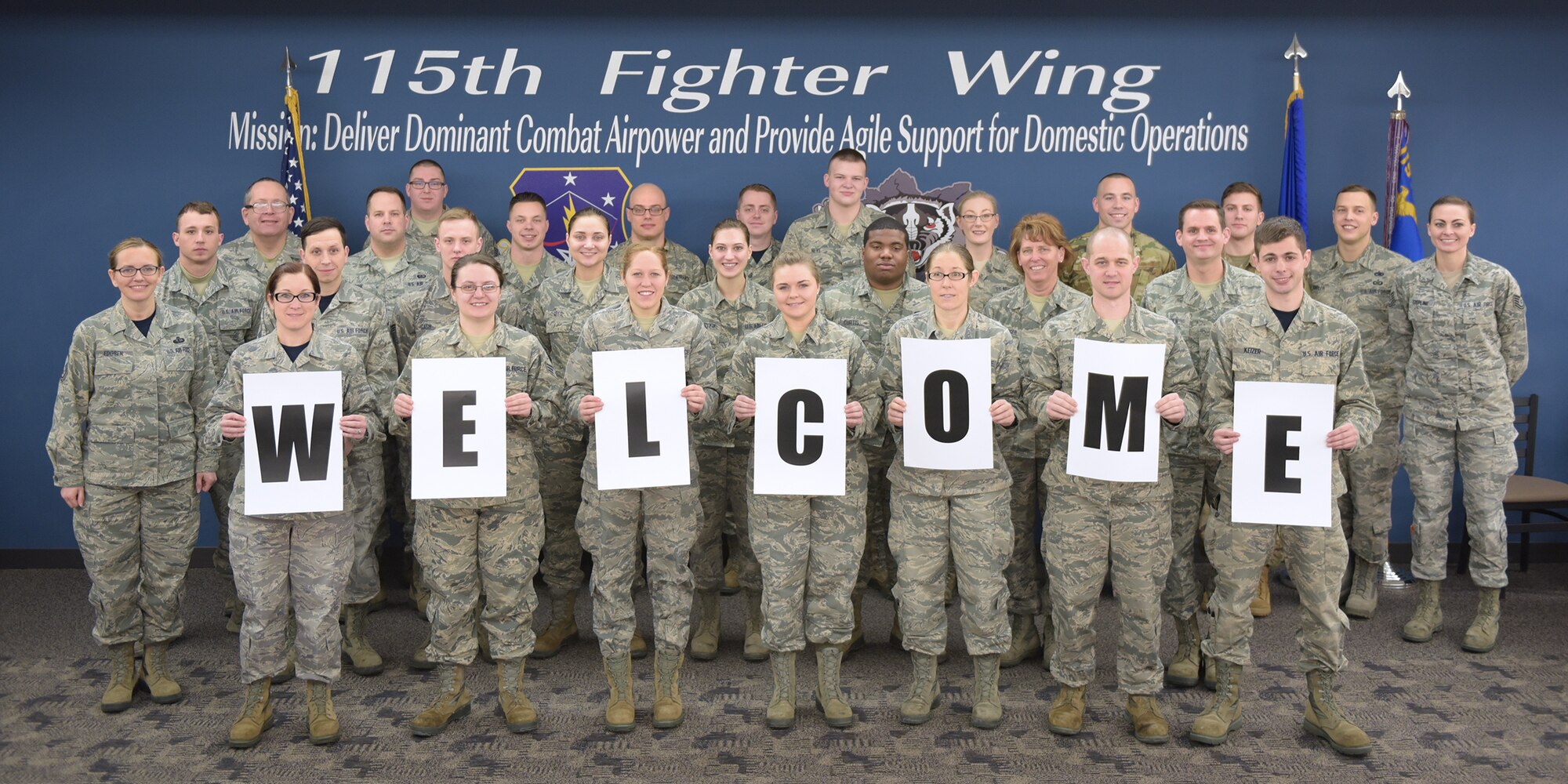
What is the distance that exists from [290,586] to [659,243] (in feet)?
8.50

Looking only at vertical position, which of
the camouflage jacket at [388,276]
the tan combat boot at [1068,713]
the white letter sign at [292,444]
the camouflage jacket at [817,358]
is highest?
the camouflage jacket at [388,276]

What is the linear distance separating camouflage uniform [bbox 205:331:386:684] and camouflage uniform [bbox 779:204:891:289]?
2.50m

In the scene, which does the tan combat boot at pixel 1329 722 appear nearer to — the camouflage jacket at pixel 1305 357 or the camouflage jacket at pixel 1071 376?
the camouflage jacket at pixel 1305 357

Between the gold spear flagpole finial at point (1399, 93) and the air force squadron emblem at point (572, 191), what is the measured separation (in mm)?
4475

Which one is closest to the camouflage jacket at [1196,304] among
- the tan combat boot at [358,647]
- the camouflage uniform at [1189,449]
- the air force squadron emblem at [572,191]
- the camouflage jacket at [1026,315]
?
the camouflage uniform at [1189,449]

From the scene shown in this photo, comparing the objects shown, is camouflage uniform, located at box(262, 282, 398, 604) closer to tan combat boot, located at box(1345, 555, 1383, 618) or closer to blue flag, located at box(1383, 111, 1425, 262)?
tan combat boot, located at box(1345, 555, 1383, 618)

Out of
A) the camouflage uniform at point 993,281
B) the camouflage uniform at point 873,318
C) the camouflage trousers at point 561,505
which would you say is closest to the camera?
the camouflage uniform at point 873,318

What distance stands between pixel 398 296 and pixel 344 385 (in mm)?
1390

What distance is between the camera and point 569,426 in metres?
5.10

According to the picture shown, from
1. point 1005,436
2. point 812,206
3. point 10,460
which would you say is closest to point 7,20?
point 10,460

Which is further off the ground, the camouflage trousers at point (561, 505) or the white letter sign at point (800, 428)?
the white letter sign at point (800, 428)

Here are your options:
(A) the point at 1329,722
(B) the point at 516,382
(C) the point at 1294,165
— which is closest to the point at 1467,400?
(C) the point at 1294,165

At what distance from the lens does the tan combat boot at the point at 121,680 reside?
180 inches

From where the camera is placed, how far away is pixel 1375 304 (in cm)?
577
